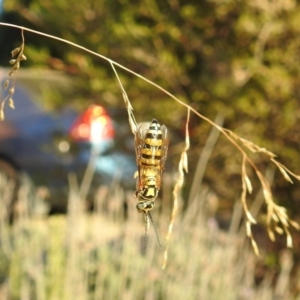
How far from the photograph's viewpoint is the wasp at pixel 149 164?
97 centimetres

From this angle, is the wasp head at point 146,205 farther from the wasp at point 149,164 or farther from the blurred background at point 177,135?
the blurred background at point 177,135

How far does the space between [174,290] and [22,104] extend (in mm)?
4630

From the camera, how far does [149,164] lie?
0.99 meters

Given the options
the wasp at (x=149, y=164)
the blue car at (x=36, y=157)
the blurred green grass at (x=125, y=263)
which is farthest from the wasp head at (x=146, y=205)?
the blue car at (x=36, y=157)

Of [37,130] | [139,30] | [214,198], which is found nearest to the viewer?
[139,30]

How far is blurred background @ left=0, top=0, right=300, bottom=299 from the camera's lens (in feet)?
11.2

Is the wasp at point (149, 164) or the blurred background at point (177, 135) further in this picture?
the blurred background at point (177, 135)

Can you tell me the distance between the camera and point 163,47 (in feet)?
14.1

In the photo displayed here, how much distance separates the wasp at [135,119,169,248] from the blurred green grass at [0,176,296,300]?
210 cm

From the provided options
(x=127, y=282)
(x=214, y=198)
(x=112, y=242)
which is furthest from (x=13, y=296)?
(x=214, y=198)

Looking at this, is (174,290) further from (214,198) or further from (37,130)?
(37,130)

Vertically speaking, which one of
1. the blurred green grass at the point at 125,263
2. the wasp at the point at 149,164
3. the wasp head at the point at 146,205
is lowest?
the blurred green grass at the point at 125,263

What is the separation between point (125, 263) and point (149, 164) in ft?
8.01

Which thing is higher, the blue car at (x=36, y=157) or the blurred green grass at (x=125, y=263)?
the blue car at (x=36, y=157)
